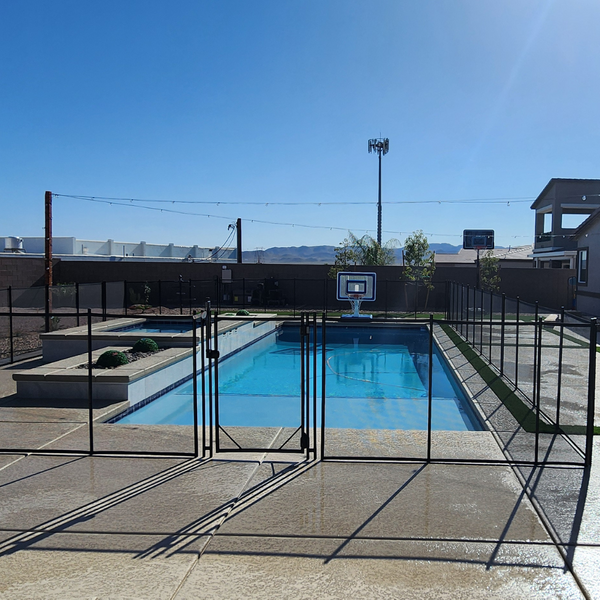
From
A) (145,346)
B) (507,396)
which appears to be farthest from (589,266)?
(145,346)

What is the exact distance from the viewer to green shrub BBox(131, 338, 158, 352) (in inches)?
541

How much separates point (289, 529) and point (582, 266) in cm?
2602

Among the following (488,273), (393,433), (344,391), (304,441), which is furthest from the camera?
(488,273)

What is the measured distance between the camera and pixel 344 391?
13.9 meters

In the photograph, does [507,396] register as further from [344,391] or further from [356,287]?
[356,287]

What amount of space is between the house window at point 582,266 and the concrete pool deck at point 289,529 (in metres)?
21.9

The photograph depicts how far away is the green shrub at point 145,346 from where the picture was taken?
13.7 metres

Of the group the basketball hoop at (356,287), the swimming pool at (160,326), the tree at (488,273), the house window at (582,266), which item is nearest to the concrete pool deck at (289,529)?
the swimming pool at (160,326)

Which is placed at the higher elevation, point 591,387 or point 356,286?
point 356,286

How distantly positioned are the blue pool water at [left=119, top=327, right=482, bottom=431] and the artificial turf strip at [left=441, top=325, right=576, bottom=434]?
651 mm

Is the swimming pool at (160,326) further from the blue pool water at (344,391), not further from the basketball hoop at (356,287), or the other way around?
the basketball hoop at (356,287)

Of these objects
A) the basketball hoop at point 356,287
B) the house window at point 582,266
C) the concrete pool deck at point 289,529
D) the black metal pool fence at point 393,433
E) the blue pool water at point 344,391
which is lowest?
the blue pool water at point 344,391

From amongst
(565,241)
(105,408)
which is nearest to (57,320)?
(105,408)

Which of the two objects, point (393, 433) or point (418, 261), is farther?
point (418, 261)
